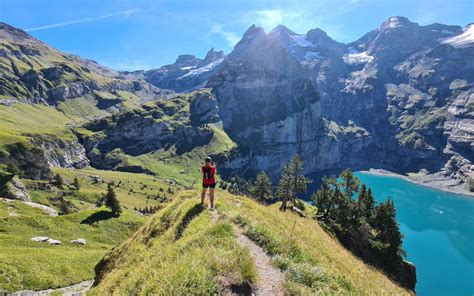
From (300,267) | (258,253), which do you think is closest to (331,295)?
(300,267)

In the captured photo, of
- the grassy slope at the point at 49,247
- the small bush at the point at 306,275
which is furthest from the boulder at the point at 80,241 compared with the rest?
the small bush at the point at 306,275

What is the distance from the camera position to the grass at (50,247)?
27375 mm

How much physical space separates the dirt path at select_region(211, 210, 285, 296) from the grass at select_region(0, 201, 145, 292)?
22.7 metres

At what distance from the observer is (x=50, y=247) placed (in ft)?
132

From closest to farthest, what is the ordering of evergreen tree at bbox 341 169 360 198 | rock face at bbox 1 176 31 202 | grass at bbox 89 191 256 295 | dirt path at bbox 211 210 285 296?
grass at bbox 89 191 256 295
dirt path at bbox 211 210 285 296
evergreen tree at bbox 341 169 360 198
rock face at bbox 1 176 31 202

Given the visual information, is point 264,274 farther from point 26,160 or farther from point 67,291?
point 26,160

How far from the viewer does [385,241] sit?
6100 centimetres

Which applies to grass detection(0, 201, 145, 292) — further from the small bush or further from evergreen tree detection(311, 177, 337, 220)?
evergreen tree detection(311, 177, 337, 220)

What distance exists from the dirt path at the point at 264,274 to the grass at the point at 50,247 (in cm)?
2269

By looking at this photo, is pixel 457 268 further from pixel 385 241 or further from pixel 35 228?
pixel 35 228

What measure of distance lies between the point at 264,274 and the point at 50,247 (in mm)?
38381

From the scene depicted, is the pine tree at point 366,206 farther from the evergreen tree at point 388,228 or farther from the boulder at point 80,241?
the boulder at point 80,241

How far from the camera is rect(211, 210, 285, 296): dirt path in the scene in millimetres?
10891

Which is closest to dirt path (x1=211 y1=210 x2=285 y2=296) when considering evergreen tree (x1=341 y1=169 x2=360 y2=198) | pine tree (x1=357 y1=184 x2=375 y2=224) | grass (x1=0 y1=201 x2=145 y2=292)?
grass (x1=0 y1=201 x2=145 y2=292)
